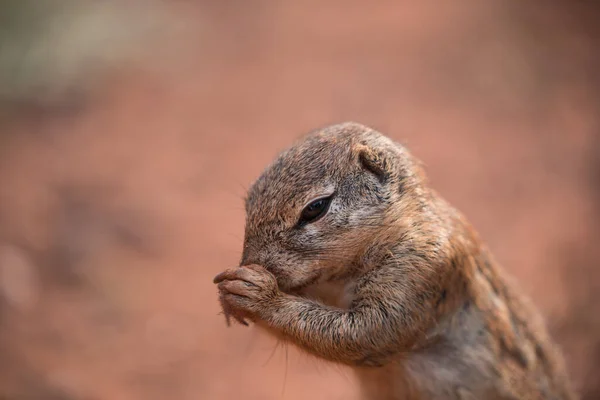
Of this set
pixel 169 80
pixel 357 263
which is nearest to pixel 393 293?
pixel 357 263

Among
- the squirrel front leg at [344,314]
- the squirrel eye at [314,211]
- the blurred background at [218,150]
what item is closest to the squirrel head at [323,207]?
the squirrel eye at [314,211]

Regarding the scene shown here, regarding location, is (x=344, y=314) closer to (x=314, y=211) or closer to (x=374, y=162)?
(x=314, y=211)

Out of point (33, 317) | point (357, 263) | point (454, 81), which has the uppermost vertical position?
point (454, 81)

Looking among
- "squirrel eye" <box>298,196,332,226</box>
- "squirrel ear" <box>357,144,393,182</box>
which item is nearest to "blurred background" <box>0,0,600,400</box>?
"squirrel ear" <box>357,144,393,182</box>

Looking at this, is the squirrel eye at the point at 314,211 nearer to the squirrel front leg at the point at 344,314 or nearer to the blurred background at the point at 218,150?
the squirrel front leg at the point at 344,314

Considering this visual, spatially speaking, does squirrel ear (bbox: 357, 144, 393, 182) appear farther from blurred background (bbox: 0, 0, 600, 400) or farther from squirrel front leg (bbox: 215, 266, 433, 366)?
blurred background (bbox: 0, 0, 600, 400)

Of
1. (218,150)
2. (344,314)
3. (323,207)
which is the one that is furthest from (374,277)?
(218,150)

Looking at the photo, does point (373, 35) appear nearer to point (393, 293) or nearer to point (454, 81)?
point (454, 81)
